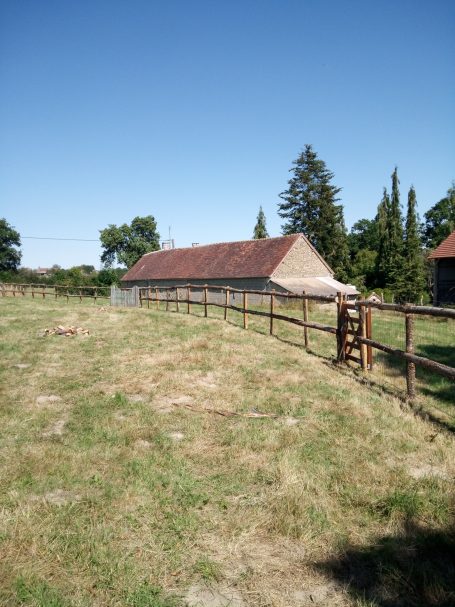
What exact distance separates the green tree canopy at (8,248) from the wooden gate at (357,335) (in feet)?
254

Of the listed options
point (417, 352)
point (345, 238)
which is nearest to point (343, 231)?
point (345, 238)

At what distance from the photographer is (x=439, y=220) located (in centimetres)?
6400

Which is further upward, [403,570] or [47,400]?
[47,400]

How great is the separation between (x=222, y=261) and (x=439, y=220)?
45217 millimetres

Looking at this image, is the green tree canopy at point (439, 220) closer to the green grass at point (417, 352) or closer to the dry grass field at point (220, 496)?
the green grass at point (417, 352)

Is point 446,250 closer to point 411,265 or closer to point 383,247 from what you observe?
point 411,265

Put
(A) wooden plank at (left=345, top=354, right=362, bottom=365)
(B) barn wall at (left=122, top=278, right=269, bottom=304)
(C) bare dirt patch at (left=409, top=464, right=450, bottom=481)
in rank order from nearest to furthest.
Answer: (C) bare dirt patch at (left=409, top=464, right=450, bottom=481) → (A) wooden plank at (left=345, top=354, right=362, bottom=365) → (B) barn wall at (left=122, top=278, right=269, bottom=304)

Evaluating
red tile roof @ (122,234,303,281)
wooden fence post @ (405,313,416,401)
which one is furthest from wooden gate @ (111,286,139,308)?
wooden fence post @ (405,313,416,401)

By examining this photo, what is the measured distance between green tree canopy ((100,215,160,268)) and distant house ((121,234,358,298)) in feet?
73.8

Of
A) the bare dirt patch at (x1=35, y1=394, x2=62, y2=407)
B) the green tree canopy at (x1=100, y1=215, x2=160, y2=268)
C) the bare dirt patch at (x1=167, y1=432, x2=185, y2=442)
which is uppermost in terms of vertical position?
the green tree canopy at (x1=100, y1=215, x2=160, y2=268)

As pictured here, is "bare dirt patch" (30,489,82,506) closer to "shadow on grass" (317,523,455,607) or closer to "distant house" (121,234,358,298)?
"shadow on grass" (317,523,455,607)

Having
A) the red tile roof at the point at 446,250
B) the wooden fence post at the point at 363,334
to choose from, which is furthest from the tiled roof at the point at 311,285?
the wooden fence post at the point at 363,334

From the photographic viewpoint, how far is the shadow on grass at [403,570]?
8.52 ft

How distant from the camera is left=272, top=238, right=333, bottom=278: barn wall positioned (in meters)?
30.6
